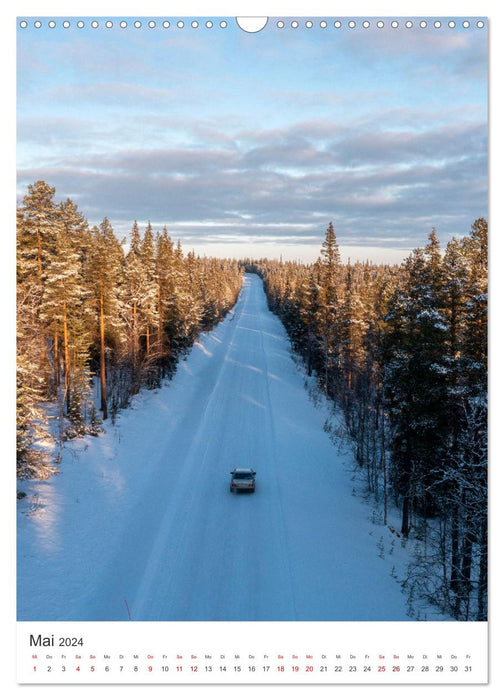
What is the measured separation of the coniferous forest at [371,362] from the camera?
9531mm

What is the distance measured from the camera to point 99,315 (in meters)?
28.5

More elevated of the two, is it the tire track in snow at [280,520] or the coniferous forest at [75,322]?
the coniferous forest at [75,322]

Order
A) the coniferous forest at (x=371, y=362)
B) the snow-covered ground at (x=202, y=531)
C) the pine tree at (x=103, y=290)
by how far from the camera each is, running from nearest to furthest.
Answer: the coniferous forest at (x=371, y=362)
the snow-covered ground at (x=202, y=531)
the pine tree at (x=103, y=290)

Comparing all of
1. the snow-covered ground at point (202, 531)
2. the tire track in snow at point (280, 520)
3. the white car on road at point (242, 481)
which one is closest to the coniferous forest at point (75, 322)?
the snow-covered ground at point (202, 531)

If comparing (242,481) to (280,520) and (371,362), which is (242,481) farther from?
(371,362)

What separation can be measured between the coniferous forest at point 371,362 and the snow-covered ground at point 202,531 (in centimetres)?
151

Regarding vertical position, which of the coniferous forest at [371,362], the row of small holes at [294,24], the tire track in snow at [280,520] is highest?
the row of small holes at [294,24]

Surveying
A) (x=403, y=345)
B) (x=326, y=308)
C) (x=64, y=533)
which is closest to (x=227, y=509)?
(x=64, y=533)

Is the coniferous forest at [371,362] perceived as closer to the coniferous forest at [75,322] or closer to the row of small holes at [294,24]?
the coniferous forest at [75,322]

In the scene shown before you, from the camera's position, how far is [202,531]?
1457 centimetres
